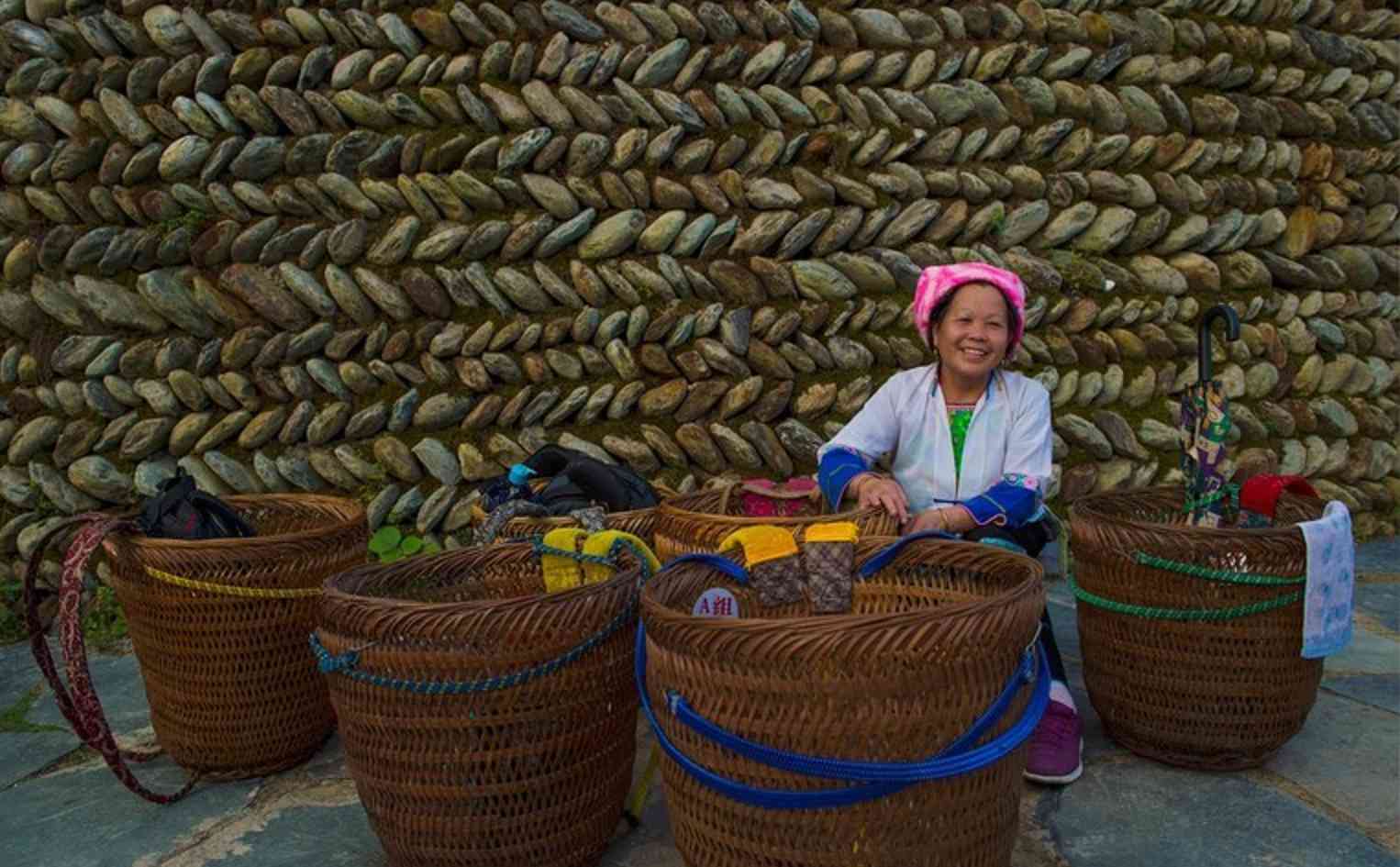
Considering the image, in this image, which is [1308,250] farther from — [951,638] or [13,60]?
[13,60]

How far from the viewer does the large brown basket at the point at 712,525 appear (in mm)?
2582

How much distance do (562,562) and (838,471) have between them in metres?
0.93

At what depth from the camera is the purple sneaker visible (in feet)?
8.57

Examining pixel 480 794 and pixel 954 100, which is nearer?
pixel 480 794

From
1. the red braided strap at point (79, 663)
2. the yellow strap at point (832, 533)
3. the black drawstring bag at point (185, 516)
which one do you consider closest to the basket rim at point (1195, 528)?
the yellow strap at point (832, 533)

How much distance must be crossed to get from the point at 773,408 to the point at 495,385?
3.74ft

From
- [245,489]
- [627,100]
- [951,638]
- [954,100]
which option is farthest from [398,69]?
[951,638]

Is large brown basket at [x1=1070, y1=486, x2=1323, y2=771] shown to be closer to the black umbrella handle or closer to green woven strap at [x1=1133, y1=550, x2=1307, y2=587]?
green woven strap at [x1=1133, y1=550, x2=1307, y2=587]

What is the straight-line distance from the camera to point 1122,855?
7.41ft

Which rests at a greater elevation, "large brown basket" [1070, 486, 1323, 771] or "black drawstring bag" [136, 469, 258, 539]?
"black drawstring bag" [136, 469, 258, 539]

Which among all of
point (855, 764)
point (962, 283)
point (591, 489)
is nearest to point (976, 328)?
point (962, 283)

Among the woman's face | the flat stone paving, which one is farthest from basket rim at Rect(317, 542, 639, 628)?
the woman's face

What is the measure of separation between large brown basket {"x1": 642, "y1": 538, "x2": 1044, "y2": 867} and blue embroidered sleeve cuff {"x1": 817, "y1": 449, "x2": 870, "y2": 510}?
1134 millimetres

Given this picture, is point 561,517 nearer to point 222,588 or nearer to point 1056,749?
point 222,588
